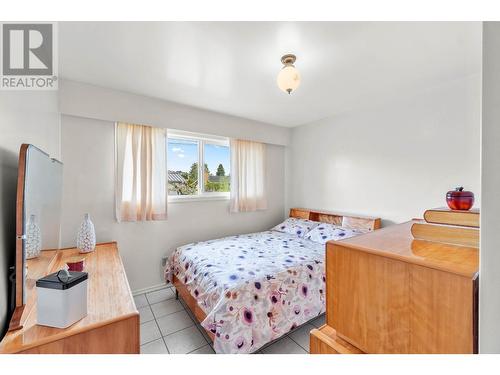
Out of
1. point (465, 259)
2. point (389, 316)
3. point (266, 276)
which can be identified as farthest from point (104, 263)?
point (465, 259)

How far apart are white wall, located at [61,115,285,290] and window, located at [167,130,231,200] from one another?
0.68ft

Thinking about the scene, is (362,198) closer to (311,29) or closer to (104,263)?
(311,29)

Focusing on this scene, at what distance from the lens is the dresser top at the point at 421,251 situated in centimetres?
48

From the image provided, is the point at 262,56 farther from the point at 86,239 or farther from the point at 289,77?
the point at 86,239

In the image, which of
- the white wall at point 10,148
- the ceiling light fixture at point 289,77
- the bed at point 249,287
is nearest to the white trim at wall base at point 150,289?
the bed at point 249,287

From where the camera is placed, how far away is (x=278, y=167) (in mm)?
4074

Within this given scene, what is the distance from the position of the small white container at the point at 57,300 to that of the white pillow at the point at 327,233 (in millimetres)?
2479

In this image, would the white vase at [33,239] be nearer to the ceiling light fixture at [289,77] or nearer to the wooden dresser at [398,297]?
the wooden dresser at [398,297]

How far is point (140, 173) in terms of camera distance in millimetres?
2607

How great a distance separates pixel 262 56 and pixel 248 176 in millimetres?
2053

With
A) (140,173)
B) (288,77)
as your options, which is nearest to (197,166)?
(140,173)

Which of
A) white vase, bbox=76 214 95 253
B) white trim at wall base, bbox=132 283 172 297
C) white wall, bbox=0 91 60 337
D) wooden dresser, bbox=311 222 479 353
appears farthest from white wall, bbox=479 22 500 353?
white trim at wall base, bbox=132 283 172 297

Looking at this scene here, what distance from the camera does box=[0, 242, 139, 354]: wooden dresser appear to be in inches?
33.3
